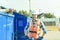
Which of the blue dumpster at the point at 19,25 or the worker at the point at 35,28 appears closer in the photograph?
the worker at the point at 35,28

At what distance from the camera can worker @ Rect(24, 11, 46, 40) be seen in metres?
7.76

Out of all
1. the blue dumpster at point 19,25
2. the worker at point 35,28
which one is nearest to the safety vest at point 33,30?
the worker at point 35,28

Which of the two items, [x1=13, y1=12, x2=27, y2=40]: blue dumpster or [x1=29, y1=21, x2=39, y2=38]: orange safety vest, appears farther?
[x1=13, y1=12, x2=27, y2=40]: blue dumpster

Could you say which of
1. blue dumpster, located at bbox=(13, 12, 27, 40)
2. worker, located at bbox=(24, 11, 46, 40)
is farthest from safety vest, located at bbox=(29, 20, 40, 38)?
blue dumpster, located at bbox=(13, 12, 27, 40)

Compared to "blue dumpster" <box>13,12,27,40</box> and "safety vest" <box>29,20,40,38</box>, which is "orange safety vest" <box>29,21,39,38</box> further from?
"blue dumpster" <box>13,12,27,40</box>

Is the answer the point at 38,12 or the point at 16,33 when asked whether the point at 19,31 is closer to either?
the point at 16,33

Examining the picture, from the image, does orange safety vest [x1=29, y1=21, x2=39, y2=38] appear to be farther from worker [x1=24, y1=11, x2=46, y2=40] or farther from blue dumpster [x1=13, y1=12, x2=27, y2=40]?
blue dumpster [x1=13, y1=12, x2=27, y2=40]

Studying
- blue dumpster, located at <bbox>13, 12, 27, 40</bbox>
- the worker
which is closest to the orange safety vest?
the worker

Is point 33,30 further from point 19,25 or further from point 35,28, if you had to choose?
point 19,25

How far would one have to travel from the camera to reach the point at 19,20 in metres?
11.5

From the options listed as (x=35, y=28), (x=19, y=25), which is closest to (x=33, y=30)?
(x=35, y=28)

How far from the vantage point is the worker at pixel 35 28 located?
776 cm

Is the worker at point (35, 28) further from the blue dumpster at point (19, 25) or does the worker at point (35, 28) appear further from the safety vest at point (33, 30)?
the blue dumpster at point (19, 25)

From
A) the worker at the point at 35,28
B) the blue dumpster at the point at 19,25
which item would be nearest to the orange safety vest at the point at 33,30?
the worker at the point at 35,28
